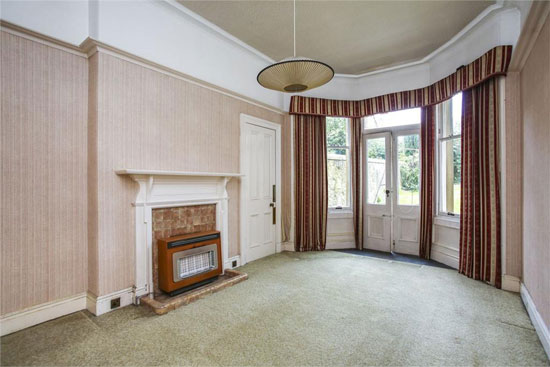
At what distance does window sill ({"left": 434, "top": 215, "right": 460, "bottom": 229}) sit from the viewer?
3.86 meters

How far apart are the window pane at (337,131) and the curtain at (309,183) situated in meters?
0.31

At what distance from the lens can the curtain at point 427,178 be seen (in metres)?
4.20

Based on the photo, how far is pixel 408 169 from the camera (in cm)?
463

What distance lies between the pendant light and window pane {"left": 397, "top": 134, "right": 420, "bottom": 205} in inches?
107

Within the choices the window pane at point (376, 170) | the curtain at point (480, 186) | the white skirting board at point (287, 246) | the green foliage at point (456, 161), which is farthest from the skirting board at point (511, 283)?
the white skirting board at point (287, 246)

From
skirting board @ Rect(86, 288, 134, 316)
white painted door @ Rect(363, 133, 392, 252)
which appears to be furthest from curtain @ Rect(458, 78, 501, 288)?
skirting board @ Rect(86, 288, 134, 316)

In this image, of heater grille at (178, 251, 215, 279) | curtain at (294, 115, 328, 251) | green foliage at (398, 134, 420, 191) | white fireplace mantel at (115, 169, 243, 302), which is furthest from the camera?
curtain at (294, 115, 328, 251)

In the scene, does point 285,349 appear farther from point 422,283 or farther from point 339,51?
point 339,51

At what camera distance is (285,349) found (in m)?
1.97

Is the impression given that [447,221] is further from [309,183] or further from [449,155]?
[309,183]

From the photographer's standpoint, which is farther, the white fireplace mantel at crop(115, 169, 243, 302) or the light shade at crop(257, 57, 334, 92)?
the white fireplace mantel at crop(115, 169, 243, 302)

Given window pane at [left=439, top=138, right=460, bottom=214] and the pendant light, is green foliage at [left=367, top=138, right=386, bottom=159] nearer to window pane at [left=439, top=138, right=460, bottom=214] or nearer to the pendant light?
window pane at [left=439, top=138, right=460, bottom=214]

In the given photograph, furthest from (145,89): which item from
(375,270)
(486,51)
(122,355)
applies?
(486,51)

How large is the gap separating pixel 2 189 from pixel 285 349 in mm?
2479
